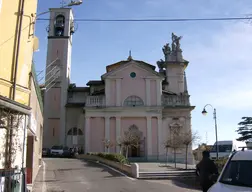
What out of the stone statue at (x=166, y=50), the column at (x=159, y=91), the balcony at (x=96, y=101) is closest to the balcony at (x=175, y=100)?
the column at (x=159, y=91)

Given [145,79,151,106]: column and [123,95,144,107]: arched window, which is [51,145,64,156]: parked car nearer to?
[123,95,144,107]: arched window

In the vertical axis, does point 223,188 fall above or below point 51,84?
below

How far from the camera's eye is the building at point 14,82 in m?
8.89

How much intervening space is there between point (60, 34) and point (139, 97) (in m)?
16.5

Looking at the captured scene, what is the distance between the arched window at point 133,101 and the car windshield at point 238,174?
120ft

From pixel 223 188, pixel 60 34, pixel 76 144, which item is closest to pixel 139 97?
pixel 76 144

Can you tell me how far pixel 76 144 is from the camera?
44.8 m

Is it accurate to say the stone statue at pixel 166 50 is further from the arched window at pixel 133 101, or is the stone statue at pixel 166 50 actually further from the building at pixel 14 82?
the building at pixel 14 82

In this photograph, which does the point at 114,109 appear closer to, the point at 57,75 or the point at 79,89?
the point at 79,89

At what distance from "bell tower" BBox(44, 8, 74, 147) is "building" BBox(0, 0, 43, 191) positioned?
3241cm

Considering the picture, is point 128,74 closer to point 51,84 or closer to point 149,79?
point 149,79

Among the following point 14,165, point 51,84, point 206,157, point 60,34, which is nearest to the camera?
point 206,157

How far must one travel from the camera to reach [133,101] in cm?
4294

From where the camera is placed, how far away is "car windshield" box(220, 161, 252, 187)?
5590mm
